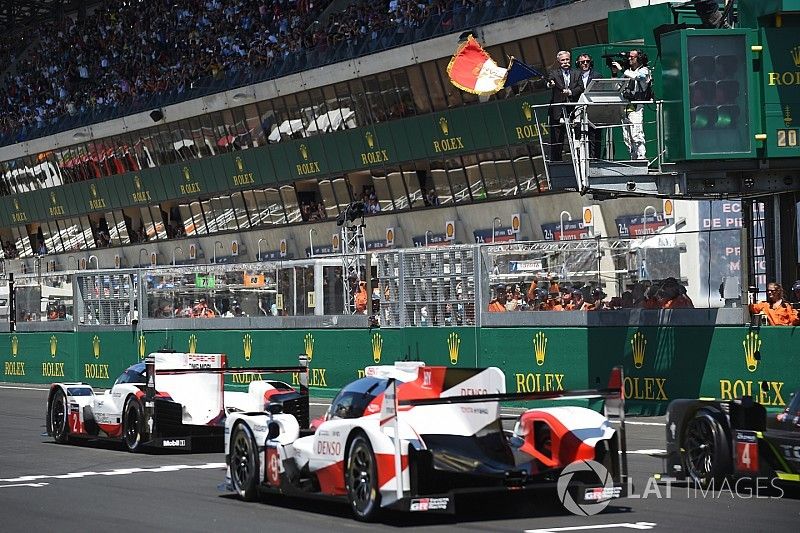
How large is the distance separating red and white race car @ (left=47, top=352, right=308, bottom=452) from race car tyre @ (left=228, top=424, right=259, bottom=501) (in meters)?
3.45

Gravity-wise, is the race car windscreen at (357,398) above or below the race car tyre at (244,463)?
above

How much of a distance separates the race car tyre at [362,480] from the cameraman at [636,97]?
1106 cm

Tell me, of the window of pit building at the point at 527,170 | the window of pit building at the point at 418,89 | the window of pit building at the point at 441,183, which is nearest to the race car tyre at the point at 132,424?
the window of pit building at the point at 527,170

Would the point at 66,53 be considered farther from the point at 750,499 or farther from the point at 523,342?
the point at 750,499

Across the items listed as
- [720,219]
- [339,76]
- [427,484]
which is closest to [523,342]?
[720,219]

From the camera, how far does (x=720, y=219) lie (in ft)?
96.7

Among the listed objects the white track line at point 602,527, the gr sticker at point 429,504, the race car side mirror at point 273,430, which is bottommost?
the white track line at point 602,527

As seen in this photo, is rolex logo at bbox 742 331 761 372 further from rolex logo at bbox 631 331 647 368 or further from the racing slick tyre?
the racing slick tyre

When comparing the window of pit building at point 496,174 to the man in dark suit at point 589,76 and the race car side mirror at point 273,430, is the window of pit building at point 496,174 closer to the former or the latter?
the man in dark suit at point 589,76

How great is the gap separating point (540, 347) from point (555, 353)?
1.18ft

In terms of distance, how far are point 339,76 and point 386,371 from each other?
3271cm

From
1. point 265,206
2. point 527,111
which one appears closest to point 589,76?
point 527,111

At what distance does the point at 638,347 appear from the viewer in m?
21.3

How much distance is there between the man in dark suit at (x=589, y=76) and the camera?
838 inches
